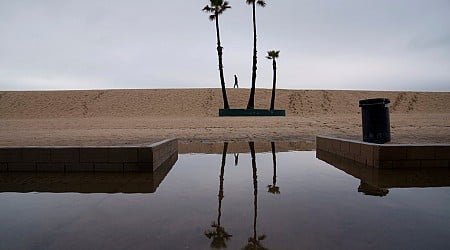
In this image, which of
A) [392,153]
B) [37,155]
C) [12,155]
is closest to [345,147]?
[392,153]

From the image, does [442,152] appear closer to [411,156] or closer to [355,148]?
[411,156]

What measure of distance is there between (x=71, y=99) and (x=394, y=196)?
4999 cm

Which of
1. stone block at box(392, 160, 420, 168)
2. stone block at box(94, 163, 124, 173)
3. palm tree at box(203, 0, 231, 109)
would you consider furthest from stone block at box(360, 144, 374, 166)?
palm tree at box(203, 0, 231, 109)

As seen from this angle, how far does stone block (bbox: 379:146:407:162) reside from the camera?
21.2 ft

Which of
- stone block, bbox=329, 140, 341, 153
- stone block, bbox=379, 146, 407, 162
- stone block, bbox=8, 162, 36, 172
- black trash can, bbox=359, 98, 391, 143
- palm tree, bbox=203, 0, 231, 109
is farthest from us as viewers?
palm tree, bbox=203, 0, 231, 109

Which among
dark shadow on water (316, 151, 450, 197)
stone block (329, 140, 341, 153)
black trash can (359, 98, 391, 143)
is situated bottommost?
dark shadow on water (316, 151, 450, 197)

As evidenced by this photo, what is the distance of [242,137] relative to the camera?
14305mm

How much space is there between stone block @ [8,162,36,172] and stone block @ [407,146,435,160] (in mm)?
6614

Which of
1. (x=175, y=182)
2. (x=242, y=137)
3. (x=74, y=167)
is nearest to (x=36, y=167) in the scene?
(x=74, y=167)

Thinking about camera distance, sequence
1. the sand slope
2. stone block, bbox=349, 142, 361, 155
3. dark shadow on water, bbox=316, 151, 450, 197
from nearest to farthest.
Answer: dark shadow on water, bbox=316, 151, 450, 197 → stone block, bbox=349, 142, 361, 155 → the sand slope

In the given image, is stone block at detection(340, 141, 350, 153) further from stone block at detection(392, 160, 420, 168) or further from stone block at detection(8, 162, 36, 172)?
stone block at detection(8, 162, 36, 172)

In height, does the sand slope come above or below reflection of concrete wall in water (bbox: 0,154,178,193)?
above

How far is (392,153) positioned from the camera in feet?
21.2

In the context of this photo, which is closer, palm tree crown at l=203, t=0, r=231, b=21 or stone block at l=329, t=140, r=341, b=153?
stone block at l=329, t=140, r=341, b=153
